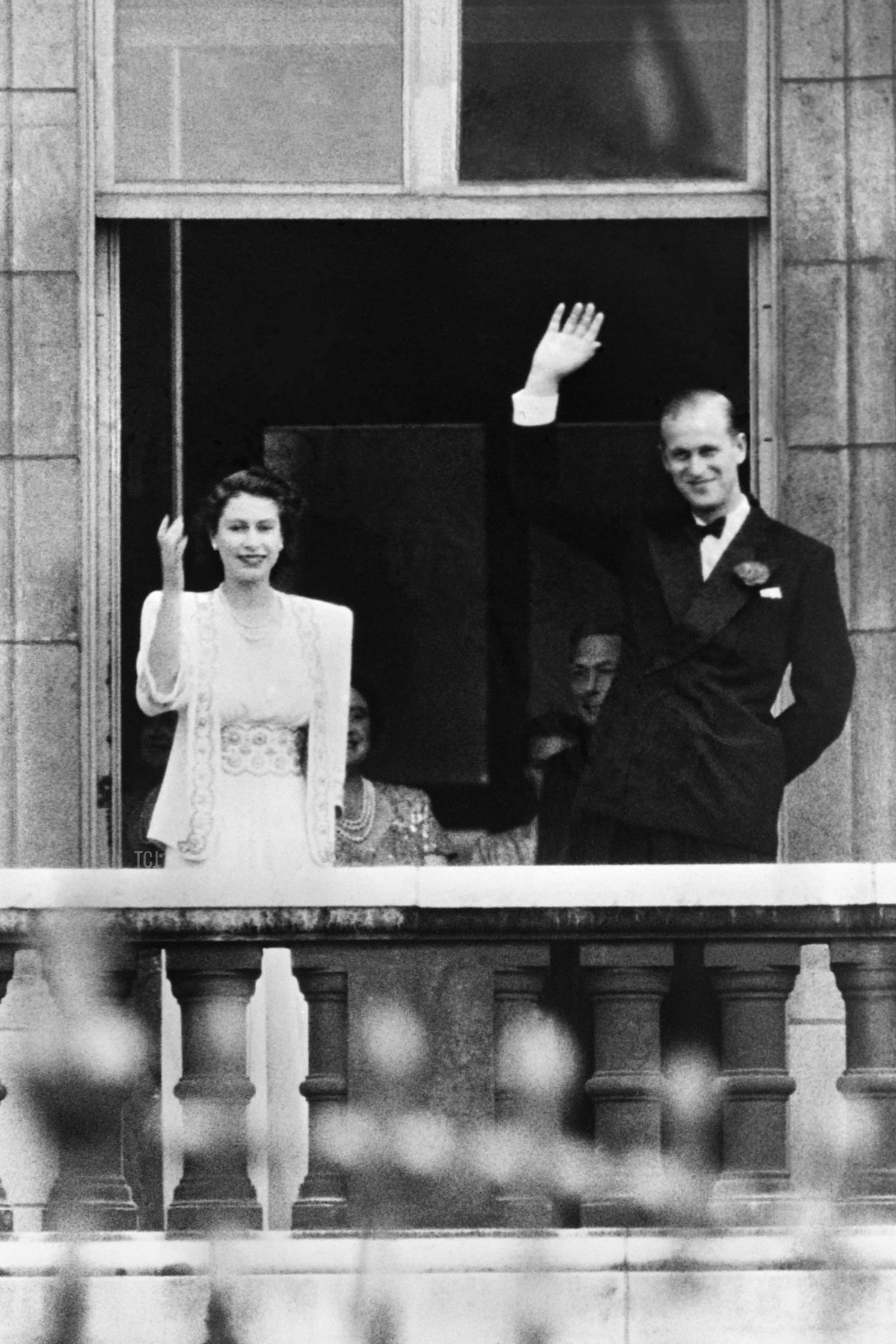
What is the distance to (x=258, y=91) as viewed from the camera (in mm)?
10531

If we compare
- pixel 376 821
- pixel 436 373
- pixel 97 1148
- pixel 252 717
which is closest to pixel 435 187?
pixel 436 373

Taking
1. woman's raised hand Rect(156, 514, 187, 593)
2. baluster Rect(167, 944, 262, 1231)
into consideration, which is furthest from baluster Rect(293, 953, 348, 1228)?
woman's raised hand Rect(156, 514, 187, 593)

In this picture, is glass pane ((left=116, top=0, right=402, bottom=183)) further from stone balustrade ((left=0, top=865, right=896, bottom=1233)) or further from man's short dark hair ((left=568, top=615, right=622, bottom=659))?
stone balustrade ((left=0, top=865, right=896, bottom=1233))

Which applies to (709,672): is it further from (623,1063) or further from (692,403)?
(623,1063)

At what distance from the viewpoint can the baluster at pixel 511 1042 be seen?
301 inches

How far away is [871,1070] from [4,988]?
6.44 ft


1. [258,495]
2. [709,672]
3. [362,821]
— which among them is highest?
[258,495]

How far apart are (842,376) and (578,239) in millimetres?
943

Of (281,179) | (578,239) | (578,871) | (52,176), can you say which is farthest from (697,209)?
(578,871)

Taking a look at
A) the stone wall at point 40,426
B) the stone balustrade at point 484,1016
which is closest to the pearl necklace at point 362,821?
the stone wall at point 40,426

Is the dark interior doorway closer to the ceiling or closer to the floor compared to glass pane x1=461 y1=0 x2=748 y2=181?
closer to the floor

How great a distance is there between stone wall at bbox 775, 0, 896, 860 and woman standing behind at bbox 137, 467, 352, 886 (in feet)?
6.86

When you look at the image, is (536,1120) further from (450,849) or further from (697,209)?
(697,209)

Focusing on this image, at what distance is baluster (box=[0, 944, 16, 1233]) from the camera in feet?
24.9
